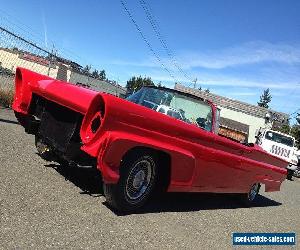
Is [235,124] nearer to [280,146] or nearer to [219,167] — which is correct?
[280,146]

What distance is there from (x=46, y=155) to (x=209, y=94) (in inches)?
1501

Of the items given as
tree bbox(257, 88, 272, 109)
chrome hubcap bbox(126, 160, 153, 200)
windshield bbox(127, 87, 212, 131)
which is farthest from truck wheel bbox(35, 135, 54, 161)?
tree bbox(257, 88, 272, 109)

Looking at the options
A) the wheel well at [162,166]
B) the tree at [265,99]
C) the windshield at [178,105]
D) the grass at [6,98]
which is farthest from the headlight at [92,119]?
the tree at [265,99]

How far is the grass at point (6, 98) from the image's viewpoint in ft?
40.4

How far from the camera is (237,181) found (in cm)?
650

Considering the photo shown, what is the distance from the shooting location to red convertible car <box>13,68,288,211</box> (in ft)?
13.6

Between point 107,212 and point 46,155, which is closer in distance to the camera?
point 107,212

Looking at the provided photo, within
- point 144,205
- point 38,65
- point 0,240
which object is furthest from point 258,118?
point 0,240

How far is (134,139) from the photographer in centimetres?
424

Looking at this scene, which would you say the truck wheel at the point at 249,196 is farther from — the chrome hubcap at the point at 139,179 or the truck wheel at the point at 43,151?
the truck wheel at the point at 43,151

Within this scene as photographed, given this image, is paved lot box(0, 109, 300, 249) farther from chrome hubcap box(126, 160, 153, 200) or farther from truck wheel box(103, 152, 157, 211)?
chrome hubcap box(126, 160, 153, 200)

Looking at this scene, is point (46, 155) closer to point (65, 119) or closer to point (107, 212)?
point (65, 119)

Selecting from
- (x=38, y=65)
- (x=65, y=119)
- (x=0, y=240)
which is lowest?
(x=0, y=240)

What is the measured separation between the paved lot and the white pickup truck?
12279mm
